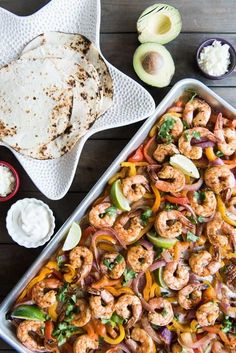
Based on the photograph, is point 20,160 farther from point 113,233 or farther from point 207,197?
point 207,197

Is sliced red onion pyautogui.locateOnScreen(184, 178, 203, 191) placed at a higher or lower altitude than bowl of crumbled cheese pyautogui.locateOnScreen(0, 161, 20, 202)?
lower

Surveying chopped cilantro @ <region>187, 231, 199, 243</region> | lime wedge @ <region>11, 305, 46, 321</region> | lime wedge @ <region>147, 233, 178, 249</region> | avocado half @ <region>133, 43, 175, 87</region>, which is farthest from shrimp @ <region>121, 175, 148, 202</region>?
lime wedge @ <region>11, 305, 46, 321</region>

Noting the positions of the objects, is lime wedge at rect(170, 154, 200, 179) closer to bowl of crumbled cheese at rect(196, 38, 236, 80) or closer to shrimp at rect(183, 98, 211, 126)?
shrimp at rect(183, 98, 211, 126)

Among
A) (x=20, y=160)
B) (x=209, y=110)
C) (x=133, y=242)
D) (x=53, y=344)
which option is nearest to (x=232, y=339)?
(x=133, y=242)

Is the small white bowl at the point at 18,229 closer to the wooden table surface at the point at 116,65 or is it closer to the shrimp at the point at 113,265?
the wooden table surface at the point at 116,65

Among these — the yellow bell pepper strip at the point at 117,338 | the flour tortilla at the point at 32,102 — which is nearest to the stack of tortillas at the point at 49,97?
the flour tortilla at the point at 32,102
